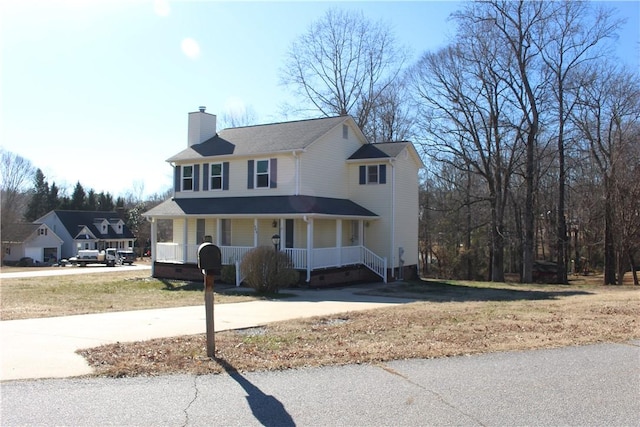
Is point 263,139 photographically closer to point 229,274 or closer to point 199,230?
point 199,230

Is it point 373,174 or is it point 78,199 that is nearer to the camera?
point 373,174

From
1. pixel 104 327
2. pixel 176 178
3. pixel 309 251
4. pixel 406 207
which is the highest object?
pixel 176 178

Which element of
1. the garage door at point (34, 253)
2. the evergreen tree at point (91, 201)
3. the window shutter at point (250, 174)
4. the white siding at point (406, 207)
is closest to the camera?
the window shutter at point (250, 174)

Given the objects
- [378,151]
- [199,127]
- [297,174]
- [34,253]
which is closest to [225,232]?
[297,174]

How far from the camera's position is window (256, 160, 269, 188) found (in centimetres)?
2497

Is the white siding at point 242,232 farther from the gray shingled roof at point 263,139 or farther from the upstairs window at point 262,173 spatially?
the gray shingled roof at point 263,139

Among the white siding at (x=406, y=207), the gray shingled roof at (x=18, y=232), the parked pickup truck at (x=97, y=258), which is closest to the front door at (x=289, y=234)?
the white siding at (x=406, y=207)

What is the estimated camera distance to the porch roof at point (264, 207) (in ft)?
74.1

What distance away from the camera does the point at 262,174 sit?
25047 millimetres

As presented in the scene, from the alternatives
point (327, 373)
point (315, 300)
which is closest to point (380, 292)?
point (315, 300)

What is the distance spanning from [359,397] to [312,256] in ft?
53.1

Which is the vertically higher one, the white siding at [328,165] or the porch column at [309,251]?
the white siding at [328,165]

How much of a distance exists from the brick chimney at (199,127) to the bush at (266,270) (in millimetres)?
12476

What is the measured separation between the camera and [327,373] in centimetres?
680
